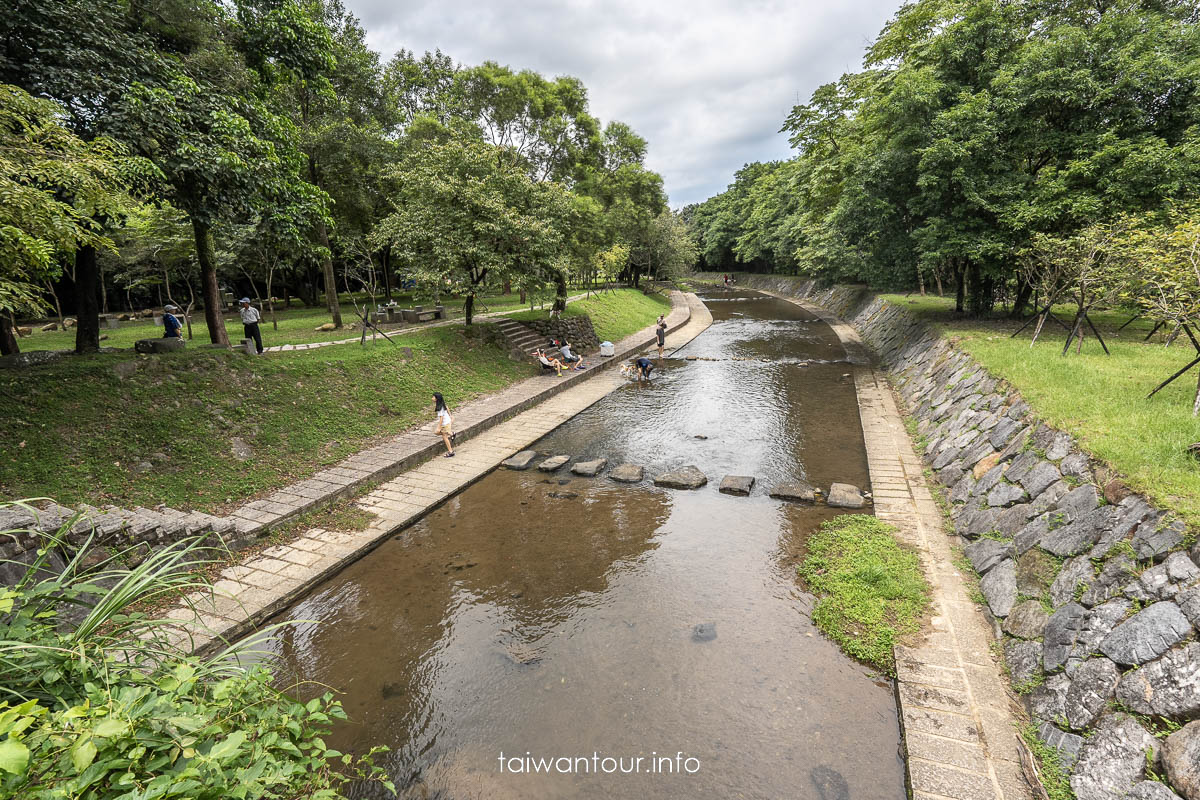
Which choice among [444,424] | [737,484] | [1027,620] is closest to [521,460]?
[444,424]

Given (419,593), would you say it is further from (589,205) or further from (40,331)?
(40,331)

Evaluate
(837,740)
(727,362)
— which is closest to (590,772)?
(837,740)

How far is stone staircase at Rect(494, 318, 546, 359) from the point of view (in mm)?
19031

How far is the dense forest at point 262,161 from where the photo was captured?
684 centimetres

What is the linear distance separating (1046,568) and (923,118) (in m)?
15.1

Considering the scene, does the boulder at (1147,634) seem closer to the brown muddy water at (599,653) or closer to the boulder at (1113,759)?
the boulder at (1113,759)

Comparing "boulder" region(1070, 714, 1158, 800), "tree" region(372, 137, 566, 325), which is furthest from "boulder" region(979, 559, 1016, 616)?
"tree" region(372, 137, 566, 325)

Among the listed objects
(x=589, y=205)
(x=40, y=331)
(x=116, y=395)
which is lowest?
(x=116, y=395)

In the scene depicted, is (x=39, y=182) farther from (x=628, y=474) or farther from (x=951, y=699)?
(x=951, y=699)

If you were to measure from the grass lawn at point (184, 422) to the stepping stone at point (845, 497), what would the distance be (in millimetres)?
9871

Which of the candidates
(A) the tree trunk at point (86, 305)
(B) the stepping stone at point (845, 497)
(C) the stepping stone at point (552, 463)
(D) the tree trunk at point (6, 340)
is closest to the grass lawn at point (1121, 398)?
(B) the stepping stone at point (845, 497)

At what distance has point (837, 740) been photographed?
4.62m

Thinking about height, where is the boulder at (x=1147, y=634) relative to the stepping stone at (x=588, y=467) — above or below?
above

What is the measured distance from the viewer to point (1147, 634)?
416 centimetres
